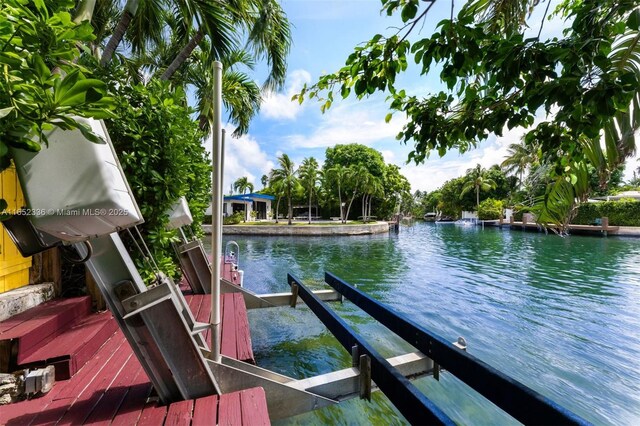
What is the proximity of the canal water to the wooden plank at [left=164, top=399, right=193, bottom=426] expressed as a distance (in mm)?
1657

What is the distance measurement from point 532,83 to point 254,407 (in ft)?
7.99

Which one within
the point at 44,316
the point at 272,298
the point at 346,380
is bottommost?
the point at 272,298

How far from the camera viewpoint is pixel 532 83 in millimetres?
1278

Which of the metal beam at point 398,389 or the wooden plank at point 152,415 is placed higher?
the metal beam at point 398,389

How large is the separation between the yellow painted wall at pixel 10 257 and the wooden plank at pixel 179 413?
260 centimetres

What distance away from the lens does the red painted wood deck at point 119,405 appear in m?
1.86

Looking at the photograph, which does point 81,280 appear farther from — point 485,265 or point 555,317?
point 485,265

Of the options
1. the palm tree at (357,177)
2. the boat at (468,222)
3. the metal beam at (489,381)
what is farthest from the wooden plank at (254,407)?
the boat at (468,222)

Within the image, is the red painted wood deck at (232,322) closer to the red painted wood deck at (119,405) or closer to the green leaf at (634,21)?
the red painted wood deck at (119,405)

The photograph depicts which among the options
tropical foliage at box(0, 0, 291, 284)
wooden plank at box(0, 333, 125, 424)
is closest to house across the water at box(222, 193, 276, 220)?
tropical foliage at box(0, 0, 291, 284)

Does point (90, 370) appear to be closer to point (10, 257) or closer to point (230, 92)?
point (10, 257)

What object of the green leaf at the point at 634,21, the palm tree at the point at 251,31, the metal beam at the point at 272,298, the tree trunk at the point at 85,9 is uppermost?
the palm tree at the point at 251,31

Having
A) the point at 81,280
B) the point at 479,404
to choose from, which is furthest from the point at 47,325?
the point at 479,404

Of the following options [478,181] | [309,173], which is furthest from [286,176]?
[478,181]
